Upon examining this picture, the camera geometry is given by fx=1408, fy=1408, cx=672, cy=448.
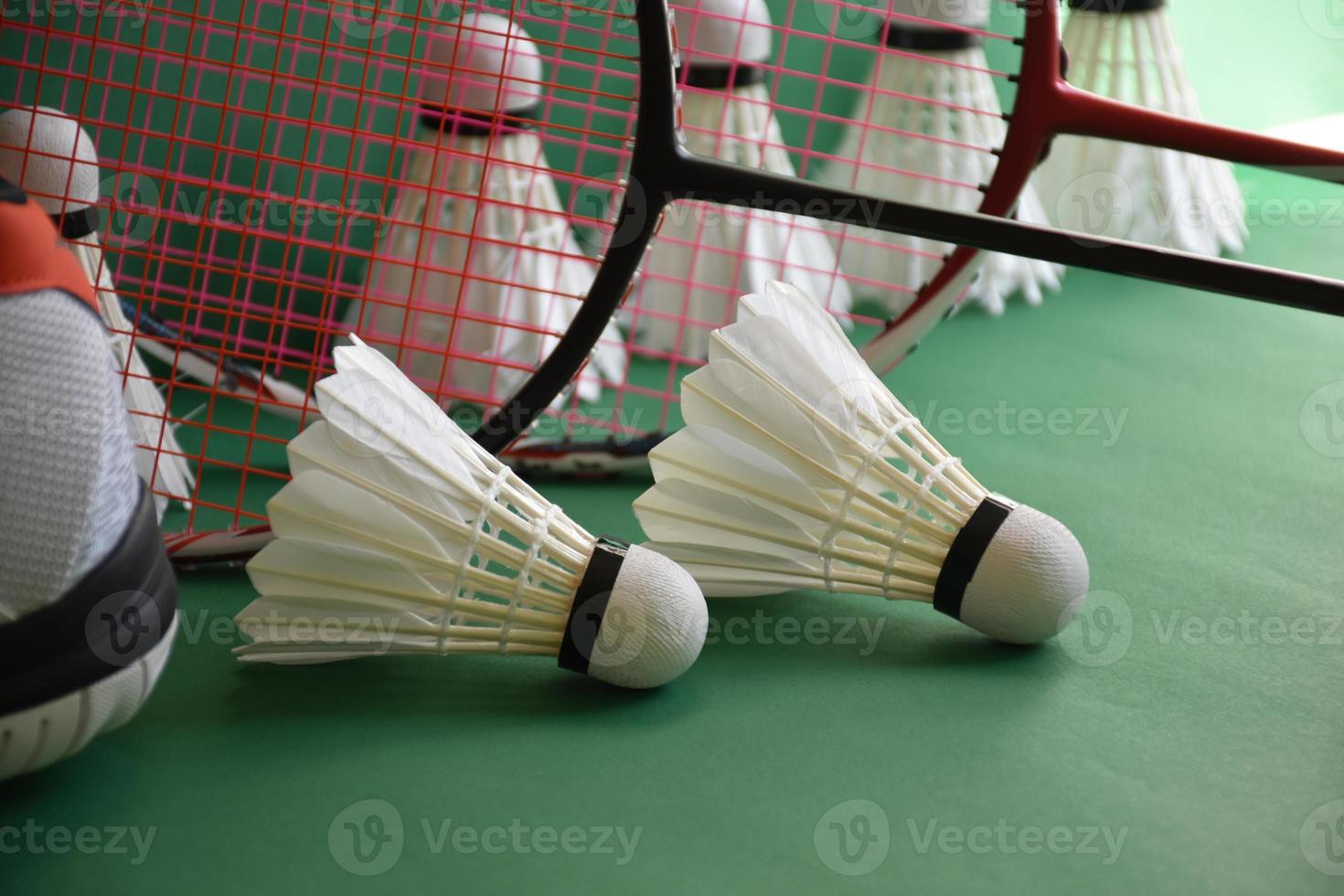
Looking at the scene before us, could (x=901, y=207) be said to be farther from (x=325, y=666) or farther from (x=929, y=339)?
(x=929, y=339)

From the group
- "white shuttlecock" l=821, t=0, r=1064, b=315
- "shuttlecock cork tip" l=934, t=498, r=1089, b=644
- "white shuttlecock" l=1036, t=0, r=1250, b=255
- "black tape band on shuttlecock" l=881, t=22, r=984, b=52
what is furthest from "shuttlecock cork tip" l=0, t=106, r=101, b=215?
"white shuttlecock" l=1036, t=0, r=1250, b=255

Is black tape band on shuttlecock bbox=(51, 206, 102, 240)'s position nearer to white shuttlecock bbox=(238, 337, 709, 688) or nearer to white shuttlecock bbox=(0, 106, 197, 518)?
white shuttlecock bbox=(0, 106, 197, 518)

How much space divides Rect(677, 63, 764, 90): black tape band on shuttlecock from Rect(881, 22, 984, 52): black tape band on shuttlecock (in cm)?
34

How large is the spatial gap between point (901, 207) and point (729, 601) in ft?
1.30

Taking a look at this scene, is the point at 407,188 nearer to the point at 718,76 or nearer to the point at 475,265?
the point at 475,265

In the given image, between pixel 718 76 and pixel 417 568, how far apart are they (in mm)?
1063

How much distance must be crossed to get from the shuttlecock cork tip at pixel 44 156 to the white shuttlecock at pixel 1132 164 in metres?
1.62

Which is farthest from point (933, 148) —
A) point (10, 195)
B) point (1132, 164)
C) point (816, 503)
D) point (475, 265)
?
point (10, 195)

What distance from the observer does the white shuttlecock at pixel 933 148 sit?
219cm

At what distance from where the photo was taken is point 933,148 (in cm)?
228

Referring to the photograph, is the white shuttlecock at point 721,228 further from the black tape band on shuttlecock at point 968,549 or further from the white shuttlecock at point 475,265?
the black tape band on shuttlecock at point 968,549

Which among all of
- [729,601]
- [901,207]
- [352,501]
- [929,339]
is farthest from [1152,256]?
[929,339]

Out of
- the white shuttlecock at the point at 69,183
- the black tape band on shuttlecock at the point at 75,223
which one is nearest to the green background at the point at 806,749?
the white shuttlecock at the point at 69,183

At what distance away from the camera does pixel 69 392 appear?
94 centimetres
